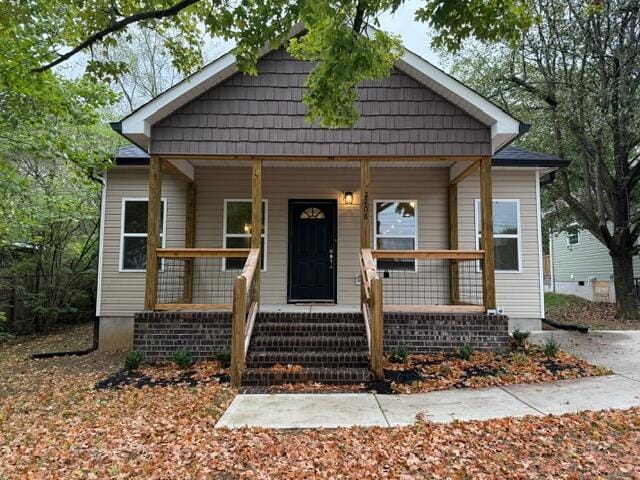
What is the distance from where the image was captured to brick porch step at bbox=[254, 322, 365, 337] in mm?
5980

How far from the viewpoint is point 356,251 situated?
816 centimetres

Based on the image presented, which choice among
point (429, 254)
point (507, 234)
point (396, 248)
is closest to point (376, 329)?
point (429, 254)

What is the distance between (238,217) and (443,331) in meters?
4.43

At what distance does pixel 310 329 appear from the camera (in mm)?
5996

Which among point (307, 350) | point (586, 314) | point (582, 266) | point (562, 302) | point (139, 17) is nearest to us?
point (139, 17)

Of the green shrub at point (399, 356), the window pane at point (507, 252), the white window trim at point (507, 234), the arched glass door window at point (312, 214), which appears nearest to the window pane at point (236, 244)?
the arched glass door window at point (312, 214)

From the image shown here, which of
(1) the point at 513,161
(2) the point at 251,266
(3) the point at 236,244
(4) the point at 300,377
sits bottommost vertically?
(4) the point at 300,377

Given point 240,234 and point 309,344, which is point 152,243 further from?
point 309,344

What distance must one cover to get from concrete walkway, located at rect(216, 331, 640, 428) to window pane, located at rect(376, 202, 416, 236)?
154 inches

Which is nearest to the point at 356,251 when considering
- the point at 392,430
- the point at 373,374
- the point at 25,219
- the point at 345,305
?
the point at 345,305

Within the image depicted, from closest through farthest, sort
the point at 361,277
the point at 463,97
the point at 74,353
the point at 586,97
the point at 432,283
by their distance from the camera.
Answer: the point at 463,97
the point at 361,277
the point at 74,353
the point at 432,283
the point at 586,97

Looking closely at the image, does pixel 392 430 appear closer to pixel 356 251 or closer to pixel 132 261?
pixel 356 251

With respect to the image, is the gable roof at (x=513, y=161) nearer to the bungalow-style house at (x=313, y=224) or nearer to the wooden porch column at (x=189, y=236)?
→ the bungalow-style house at (x=313, y=224)

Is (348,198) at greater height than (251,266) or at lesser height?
greater
